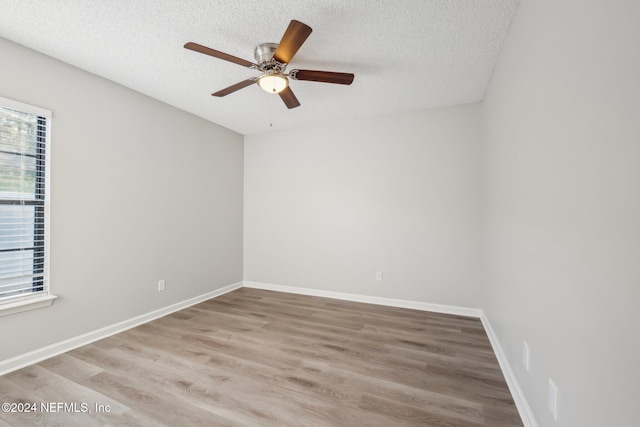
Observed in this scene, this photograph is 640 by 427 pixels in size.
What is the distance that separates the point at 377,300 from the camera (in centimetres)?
368

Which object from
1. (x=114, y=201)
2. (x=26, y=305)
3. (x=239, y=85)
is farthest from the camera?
(x=114, y=201)

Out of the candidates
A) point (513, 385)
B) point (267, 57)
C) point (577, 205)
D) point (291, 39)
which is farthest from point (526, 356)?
point (267, 57)

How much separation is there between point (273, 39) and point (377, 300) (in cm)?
320

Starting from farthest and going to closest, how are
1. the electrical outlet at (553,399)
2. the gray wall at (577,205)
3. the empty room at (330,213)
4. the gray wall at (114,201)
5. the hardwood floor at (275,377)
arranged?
the gray wall at (114,201) < the hardwood floor at (275,377) < the electrical outlet at (553,399) < the empty room at (330,213) < the gray wall at (577,205)

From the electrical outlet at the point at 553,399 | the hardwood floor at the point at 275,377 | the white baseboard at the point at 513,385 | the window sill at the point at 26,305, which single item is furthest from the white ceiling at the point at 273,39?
the hardwood floor at the point at 275,377

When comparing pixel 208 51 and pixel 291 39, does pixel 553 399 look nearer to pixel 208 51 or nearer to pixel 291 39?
pixel 291 39

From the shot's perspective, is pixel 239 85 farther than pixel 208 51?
Yes

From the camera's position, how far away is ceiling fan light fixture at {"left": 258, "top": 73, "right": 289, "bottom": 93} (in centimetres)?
211

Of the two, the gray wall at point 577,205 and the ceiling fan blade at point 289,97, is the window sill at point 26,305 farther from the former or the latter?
the gray wall at point 577,205

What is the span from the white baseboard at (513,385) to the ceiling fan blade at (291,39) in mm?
2535

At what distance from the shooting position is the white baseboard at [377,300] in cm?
327

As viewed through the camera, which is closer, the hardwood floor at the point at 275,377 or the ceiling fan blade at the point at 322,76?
the hardwood floor at the point at 275,377

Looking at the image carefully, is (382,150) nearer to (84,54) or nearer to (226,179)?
(226,179)

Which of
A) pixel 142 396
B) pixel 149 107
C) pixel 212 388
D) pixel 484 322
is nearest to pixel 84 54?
pixel 149 107
